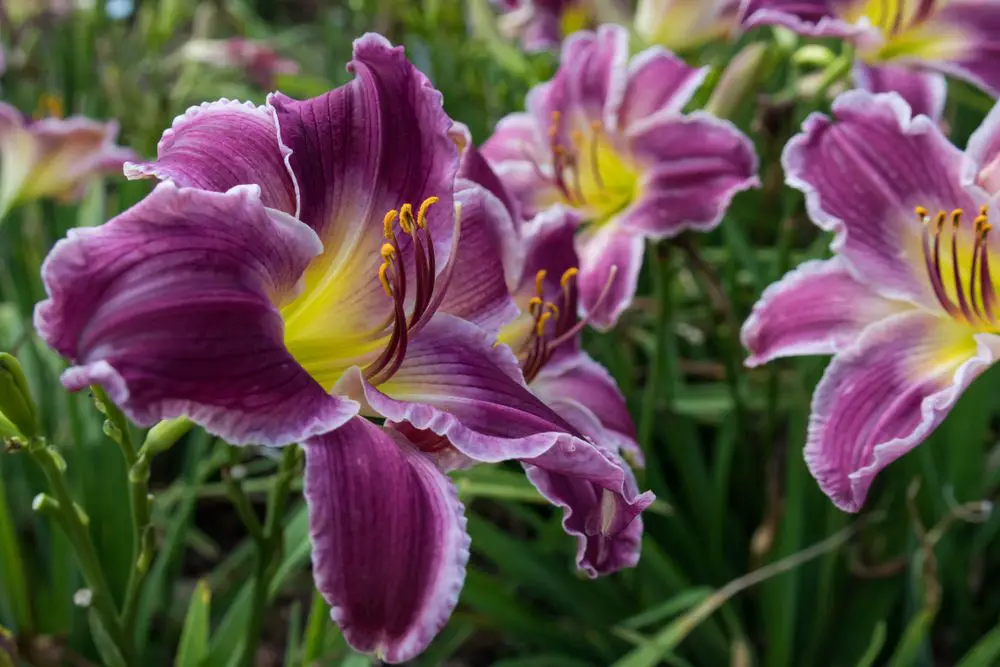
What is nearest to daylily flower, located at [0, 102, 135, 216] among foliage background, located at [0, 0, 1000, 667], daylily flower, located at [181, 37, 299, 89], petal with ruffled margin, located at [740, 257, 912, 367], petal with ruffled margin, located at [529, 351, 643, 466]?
foliage background, located at [0, 0, 1000, 667]

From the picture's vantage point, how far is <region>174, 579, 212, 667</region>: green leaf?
0.86 meters

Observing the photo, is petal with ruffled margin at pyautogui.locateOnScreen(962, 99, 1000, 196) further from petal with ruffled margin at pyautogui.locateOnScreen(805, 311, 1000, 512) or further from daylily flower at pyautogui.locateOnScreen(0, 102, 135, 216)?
daylily flower at pyautogui.locateOnScreen(0, 102, 135, 216)

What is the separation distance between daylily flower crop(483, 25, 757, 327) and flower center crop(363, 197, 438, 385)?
0.36 metres

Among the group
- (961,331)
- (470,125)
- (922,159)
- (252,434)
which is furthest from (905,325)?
(470,125)

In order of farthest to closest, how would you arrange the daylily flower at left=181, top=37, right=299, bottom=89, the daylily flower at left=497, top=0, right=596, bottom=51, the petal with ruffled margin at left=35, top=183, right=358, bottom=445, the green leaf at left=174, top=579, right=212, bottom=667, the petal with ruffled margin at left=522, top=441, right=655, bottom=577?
1. the daylily flower at left=181, top=37, right=299, bottom=89
2. the daylily flower at left=497, top=0, right=596, bottom=51
3. the green leaf at left=174, top=579, right=212, bottom=667
4. the petal with ruffled margin at left=522, top=441, right=655, bottom=577
5. the petal with ruffled margin at left=35, top=183, right=358, bottom=445

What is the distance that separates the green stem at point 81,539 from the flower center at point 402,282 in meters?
0.22

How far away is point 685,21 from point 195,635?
1033 millimetres

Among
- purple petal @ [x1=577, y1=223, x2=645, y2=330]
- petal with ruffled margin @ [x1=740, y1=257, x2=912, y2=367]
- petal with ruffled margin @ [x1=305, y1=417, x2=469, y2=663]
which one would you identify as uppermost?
petal with ruffled margin @ [x1=305, y1=417, x2=469, y2=663]

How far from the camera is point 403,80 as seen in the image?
67cm

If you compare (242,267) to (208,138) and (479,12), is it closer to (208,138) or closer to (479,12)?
(208,138)

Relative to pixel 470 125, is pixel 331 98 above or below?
above

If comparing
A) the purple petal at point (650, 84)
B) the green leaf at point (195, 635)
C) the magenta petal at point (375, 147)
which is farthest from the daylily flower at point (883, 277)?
the green leaf at point (195, 635)

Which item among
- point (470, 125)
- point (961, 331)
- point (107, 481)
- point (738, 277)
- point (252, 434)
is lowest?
point (107, 481)

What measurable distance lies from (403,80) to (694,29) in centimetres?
80
